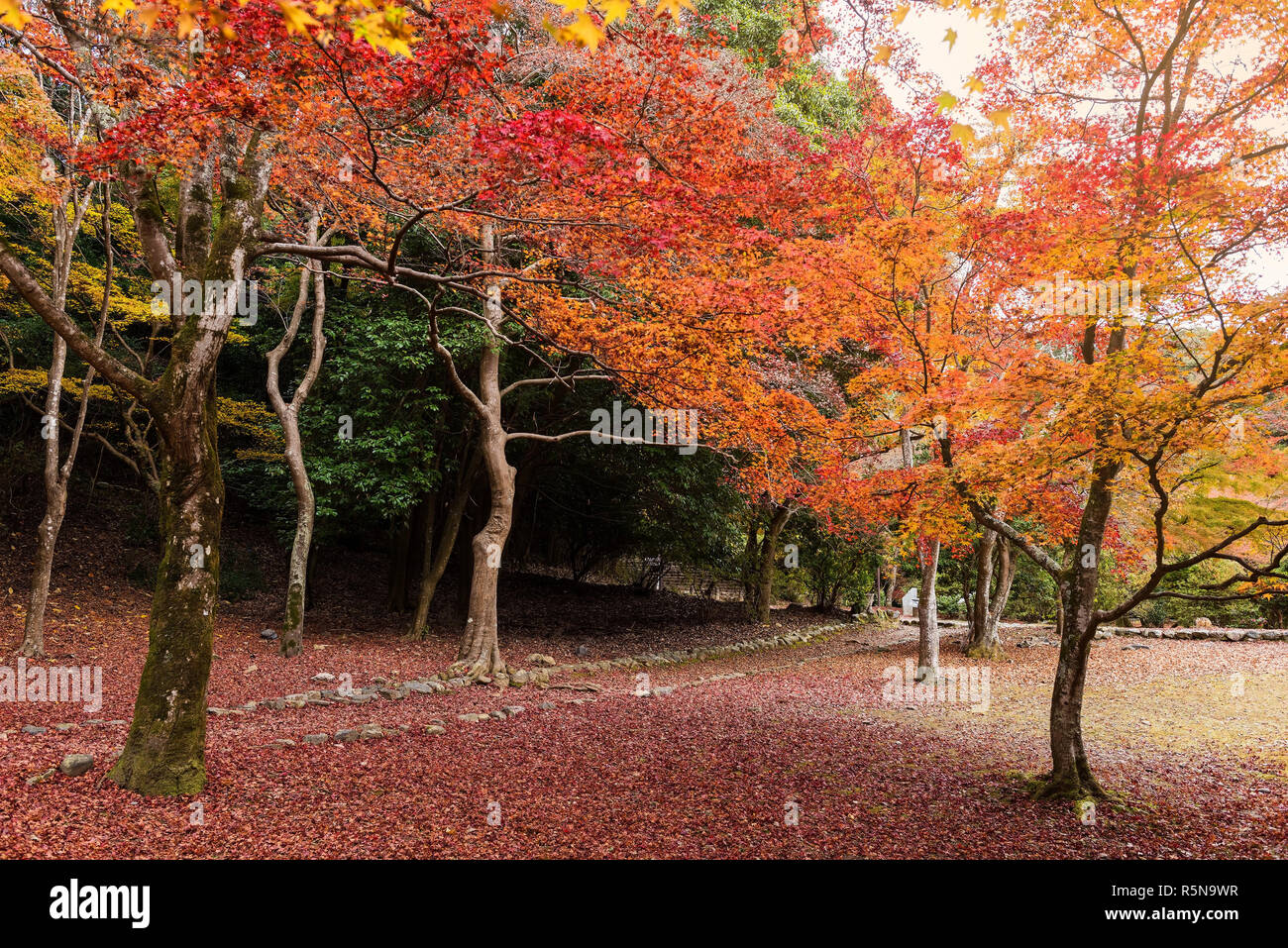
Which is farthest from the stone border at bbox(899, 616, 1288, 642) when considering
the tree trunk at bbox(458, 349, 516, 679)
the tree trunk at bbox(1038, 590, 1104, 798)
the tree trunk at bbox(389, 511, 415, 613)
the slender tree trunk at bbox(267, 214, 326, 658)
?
the slender tree trunk at bbox(267, 214, 326, 658)

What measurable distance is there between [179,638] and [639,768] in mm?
3912

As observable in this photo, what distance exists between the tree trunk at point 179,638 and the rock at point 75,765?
382 mm

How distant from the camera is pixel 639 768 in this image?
6.63 meters

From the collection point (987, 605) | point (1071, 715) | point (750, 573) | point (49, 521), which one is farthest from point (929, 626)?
point (49, 521)

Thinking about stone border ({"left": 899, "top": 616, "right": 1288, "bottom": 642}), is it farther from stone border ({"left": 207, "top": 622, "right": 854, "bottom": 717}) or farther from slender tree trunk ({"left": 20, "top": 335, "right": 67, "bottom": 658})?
slender tree trunk ({"left": 20, "top": 335, "right": 67, "bottom": 658})

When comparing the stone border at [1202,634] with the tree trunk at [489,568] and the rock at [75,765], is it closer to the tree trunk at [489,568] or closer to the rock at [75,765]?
the tree trunk at [489,568]

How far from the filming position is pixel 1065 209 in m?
6.72

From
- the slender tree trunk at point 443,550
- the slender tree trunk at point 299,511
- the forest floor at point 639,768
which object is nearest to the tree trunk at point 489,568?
the forest floor at point 639,768

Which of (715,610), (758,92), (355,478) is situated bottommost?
(715,610)

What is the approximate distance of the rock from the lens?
5087 mm

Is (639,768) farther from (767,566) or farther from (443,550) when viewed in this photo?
(767,566)

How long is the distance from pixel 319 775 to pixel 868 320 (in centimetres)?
760

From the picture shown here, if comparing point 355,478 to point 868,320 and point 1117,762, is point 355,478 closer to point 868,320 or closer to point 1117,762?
point 868,320
